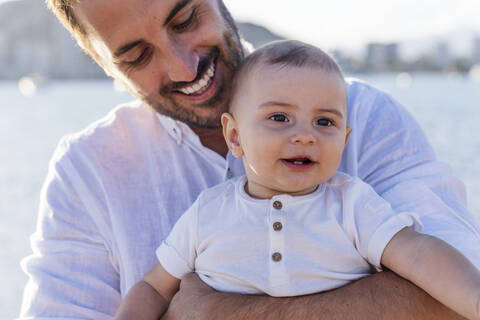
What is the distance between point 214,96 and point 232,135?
0.98 ft

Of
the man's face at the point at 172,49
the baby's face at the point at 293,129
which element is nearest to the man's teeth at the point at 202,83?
the man's face at the point at 172,49

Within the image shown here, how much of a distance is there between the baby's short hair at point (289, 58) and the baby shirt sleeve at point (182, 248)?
1.31 feet

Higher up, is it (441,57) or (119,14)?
(119,14)

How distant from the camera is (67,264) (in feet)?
6.28

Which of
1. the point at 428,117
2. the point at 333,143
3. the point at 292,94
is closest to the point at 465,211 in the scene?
the point at 333,143

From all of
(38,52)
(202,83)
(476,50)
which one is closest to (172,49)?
(202,83)

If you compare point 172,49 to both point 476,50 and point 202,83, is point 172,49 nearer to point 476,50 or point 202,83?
point 202,83

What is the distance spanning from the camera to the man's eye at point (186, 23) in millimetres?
2078

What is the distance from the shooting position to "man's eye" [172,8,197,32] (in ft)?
6.82

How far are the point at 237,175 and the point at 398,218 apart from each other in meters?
0.64

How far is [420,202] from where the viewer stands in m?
1.71

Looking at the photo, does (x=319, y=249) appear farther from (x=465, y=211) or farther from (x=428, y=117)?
(x=428, y=117)

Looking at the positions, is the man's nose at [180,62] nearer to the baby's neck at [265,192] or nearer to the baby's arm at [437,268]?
the baby's neck at [265,192]

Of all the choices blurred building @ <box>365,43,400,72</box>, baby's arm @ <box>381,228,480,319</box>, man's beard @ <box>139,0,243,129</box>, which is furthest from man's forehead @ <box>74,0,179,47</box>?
blurred building @ <box>365,43,400,72</box>
